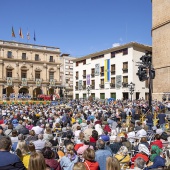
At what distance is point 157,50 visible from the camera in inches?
1168

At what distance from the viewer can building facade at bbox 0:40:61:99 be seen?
155ft

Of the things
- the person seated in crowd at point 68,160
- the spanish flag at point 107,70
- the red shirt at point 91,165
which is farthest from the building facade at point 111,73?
the red shirt at point 91,165

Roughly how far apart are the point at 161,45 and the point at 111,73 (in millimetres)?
16361

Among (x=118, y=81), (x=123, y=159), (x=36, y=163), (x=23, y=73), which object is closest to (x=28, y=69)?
(x=23, y=73)

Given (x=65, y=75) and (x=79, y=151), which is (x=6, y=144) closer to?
(x=79, y=151)

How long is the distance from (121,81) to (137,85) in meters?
3.16

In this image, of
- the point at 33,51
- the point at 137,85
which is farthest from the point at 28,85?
the point at 137,85

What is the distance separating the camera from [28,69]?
1983 inches

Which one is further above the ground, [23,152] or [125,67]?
[125,67]

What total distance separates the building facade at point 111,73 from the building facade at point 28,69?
6.03 meters

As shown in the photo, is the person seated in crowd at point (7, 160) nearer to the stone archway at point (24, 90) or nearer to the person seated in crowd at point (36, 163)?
the person seated in crowd at point (36, 163)

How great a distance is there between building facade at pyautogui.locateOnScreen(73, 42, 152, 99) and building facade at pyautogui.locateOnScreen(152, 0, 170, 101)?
9.34 m

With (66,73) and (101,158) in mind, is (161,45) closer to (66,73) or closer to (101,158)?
(101,158)

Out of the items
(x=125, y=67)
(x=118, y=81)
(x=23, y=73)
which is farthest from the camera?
(x=23, y=73)
